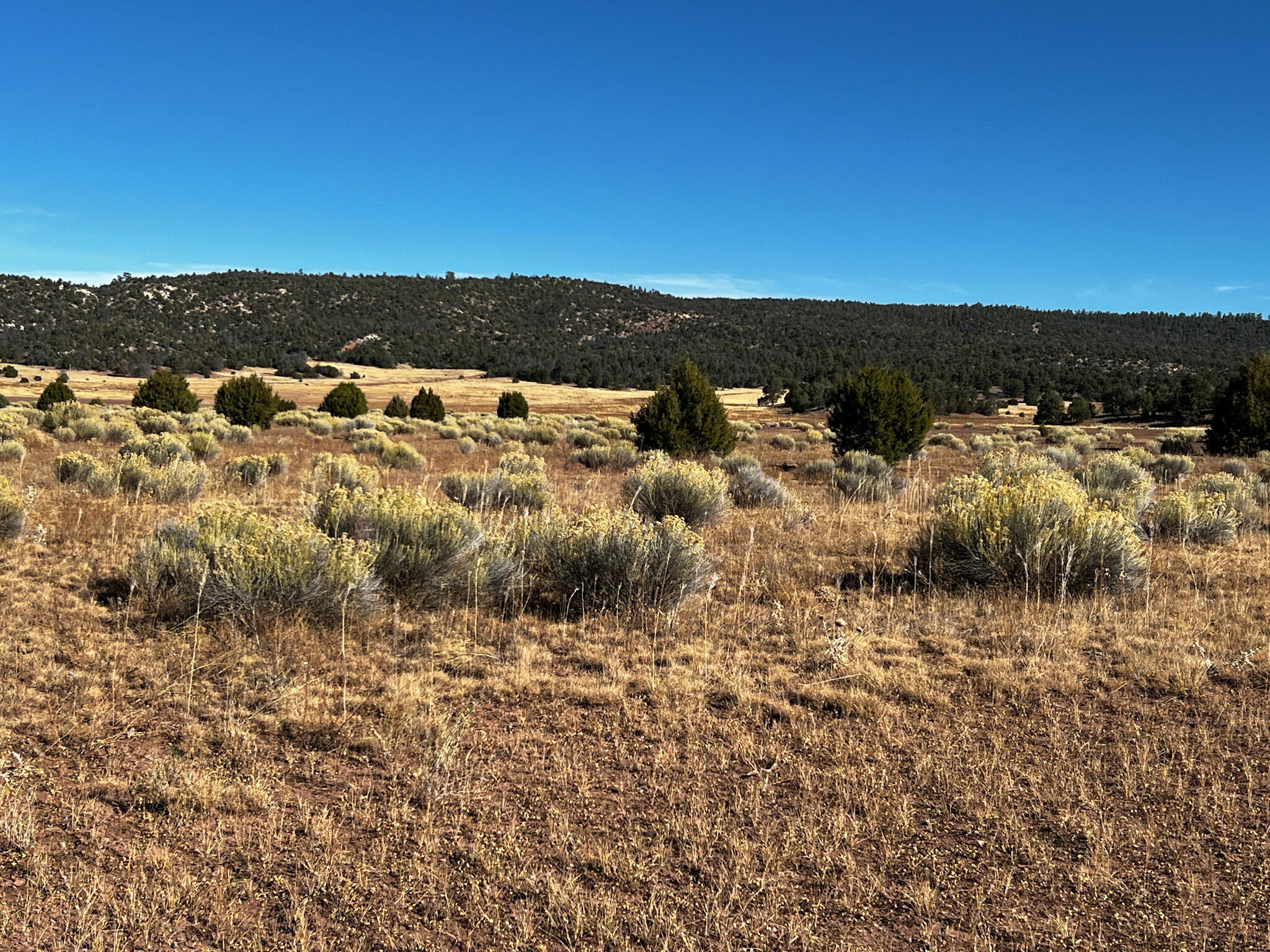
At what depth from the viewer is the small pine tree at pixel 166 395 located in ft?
87.7

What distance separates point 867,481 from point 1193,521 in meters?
5.04

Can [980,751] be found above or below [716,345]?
below

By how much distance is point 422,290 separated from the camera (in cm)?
11375

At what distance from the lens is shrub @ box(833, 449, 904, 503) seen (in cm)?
1269

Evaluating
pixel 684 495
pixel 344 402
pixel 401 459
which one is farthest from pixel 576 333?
pixel 684 495

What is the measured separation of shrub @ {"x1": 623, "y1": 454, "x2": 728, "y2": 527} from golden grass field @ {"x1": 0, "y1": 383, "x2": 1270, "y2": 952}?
322cm

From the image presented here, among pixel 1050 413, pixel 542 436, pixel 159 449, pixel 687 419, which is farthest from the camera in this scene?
pixel 1050 413

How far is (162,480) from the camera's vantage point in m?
10.2

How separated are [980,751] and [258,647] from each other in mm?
4369

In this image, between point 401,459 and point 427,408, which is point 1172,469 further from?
point 427,408

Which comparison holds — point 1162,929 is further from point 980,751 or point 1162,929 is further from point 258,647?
point 258,647

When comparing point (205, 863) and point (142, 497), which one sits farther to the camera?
point (142, 497)

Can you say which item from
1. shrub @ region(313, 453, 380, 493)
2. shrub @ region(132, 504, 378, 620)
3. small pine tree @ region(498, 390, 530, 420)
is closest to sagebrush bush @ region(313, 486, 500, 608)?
shrub @ region(132, 504, 378, 620)

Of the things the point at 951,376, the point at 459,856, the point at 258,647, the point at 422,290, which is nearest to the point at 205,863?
the point at 459,856
